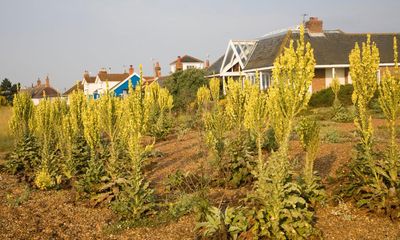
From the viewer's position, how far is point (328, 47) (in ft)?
103

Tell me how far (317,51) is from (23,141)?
24.3 metres

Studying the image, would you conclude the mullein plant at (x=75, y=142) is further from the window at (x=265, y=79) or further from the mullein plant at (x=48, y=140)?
the window at (x=265, y=79)

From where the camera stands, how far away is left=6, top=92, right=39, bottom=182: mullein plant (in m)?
11.6

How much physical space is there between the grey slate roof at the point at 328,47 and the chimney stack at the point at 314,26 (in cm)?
72

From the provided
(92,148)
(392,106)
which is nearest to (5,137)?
(92,148)

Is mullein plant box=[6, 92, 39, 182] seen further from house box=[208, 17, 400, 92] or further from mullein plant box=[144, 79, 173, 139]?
house box=[208, 17, 400, 92]

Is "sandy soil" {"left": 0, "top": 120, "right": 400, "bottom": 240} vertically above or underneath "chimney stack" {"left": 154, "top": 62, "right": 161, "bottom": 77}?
underneath

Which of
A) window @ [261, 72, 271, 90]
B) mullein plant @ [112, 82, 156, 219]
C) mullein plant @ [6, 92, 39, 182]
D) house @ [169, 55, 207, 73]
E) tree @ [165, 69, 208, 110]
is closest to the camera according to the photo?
mullein plant @ [112, 82, 156, 219]

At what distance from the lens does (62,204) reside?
8.45 m

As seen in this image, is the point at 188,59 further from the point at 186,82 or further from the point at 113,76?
the point at 186,82

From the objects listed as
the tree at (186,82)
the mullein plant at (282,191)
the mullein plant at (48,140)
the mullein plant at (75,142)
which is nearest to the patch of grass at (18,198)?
the mullein plant at (48,140)

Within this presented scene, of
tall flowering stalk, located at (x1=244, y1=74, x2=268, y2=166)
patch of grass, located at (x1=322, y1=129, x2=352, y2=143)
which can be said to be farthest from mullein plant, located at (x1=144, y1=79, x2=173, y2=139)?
tall flowering stalk, located at (x1=244, y1=74, x2=268, y2=166)

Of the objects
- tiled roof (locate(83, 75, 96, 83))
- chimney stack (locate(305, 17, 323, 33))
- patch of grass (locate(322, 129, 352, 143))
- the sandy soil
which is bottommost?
the sandy soil

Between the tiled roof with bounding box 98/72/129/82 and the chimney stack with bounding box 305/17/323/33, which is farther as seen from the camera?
the tiled roof with bounding box 98/72/129/82
